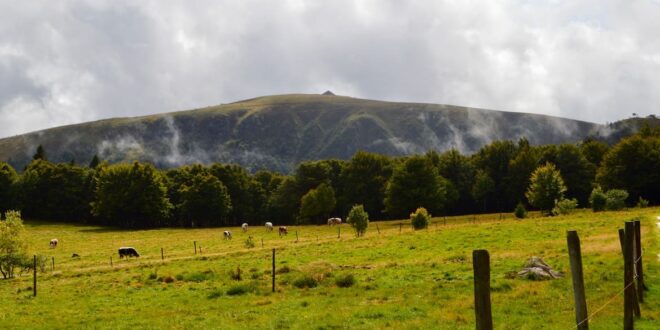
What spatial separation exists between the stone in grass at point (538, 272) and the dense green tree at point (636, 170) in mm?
80772

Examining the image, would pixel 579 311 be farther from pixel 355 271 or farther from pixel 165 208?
pixel 165 208

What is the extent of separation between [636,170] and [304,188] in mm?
76484

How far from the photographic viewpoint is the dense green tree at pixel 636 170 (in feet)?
318

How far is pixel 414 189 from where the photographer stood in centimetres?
10969

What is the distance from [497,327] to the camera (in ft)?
59.9

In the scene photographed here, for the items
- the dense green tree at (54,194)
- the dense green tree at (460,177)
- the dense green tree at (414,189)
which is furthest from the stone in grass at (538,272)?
the dense green tree at (54,194)

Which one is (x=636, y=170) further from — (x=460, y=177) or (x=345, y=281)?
(x=345, y=281)

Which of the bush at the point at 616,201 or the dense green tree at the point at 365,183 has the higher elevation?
the dense green tree at the point at 365,183

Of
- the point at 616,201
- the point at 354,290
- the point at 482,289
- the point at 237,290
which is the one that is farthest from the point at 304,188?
the point at 482,289

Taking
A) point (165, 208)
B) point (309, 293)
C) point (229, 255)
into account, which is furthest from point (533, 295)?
point (165, 208)

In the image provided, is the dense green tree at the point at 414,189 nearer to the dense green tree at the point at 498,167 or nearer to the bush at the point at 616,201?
the dense green tree at the point at 498,167

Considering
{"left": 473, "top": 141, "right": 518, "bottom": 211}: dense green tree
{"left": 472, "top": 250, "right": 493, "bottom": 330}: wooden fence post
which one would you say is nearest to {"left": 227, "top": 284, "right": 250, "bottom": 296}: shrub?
{"left": 472, "top": 250, "right": 493, "bottom": 330}: wooden fence post

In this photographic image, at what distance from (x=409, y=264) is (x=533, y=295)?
14181 mm

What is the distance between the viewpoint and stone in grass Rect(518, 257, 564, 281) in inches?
1073
